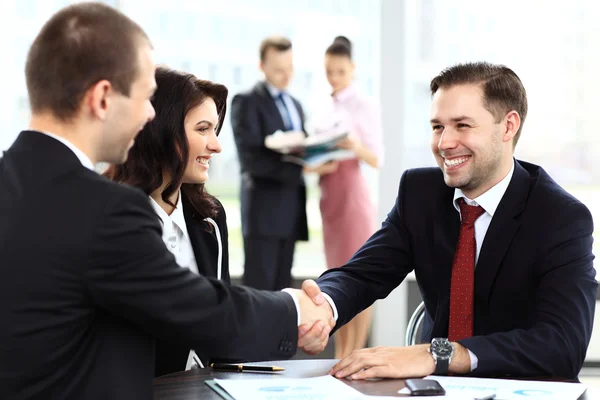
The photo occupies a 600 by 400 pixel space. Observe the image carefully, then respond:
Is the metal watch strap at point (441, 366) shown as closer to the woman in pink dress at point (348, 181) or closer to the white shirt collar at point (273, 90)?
the woman in pink dress at point (348, 181)

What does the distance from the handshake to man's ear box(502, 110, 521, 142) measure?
72 centimetres

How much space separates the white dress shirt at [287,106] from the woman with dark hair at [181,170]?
200 cm

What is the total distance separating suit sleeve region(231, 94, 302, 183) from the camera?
442 centimetres

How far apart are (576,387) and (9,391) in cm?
113

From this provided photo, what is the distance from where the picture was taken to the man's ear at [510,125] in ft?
7.73

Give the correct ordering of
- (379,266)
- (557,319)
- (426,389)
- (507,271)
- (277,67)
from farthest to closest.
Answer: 1. (277,67)
2. (379,266)
3. (507,271)
4. (557,319)
5. (426,389)

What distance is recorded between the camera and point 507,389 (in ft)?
5.49

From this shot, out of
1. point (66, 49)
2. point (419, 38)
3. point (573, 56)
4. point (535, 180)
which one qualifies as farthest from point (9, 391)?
point (573, 56)

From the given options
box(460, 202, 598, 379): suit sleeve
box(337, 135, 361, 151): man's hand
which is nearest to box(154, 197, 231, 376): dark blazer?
box(460, 202, 598, 379): suit sleeve

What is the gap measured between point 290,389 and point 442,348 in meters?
0.40

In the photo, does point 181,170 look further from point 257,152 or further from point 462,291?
point 257,152

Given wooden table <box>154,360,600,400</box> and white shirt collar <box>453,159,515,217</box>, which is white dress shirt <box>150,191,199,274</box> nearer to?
wooden table <box>154,360,600,400</box>

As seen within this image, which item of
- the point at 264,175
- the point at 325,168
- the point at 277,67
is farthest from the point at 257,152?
the point at 277,67

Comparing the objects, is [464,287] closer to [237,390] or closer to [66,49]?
[237,390]
